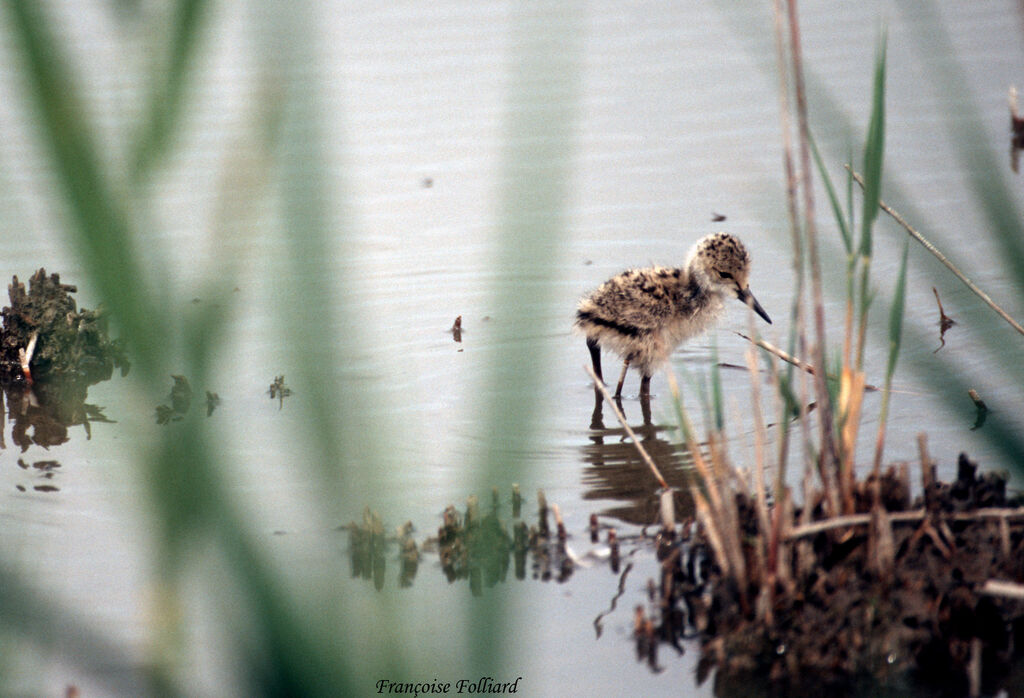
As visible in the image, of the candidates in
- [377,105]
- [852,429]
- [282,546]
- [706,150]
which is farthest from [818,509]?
[377,105]

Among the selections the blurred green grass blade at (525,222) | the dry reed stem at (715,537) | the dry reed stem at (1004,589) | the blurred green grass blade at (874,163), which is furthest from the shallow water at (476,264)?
the dry reed stem at (1004,589)

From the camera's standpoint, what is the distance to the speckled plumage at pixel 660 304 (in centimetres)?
507

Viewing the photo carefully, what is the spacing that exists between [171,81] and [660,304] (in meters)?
4.51

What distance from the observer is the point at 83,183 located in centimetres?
77

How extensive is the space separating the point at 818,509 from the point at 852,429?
339 mm

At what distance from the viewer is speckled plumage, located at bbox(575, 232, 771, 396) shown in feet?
16.6

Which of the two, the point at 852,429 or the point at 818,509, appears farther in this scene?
the point at 818,509

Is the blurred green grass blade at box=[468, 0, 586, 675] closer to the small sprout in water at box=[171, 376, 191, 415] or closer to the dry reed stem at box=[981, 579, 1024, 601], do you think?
Result: the small sprout in water at box=[171, 376, 191, 415]

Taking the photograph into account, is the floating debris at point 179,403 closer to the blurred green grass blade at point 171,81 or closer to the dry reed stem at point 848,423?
the blurred green grass blade at point 171,81

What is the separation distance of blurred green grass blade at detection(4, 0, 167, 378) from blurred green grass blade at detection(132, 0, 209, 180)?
39 millimetres

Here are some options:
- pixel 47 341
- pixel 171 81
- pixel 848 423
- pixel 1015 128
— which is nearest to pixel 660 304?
pixel 848 423

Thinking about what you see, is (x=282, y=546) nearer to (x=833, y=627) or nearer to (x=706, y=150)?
(x=833, y=627)

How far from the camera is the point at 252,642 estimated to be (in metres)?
0.97

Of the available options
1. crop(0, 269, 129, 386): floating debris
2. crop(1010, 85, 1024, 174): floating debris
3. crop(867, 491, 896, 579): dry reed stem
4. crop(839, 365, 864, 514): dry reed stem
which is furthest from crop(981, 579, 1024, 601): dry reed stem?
crop(1010, 85, 1024, 174): floating debris
